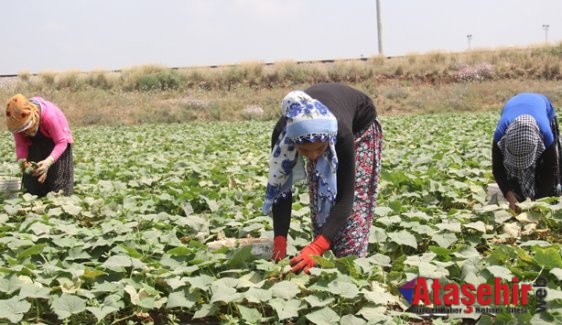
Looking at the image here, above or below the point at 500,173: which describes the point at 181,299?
below

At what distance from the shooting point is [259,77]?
27828mm

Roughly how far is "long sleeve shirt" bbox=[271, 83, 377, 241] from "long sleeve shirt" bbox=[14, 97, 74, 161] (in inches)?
111

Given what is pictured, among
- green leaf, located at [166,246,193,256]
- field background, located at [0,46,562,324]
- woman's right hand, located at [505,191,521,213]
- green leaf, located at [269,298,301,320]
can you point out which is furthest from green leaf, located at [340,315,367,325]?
woman's right hand, located at [505,191,521,213]

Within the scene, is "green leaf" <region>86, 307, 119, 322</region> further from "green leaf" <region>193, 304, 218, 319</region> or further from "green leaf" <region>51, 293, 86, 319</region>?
"green leaf" <region>193, 304, 218, 319</region>

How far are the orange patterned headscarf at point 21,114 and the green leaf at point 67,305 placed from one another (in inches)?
108

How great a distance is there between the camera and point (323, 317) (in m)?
2.52

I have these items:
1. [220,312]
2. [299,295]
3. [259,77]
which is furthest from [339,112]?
[259,77]

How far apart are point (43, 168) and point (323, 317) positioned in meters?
3.49

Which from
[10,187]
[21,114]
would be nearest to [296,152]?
[21,114]

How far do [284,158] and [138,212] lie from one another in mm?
2095

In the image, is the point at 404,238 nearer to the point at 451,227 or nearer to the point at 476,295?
the point at 451,227

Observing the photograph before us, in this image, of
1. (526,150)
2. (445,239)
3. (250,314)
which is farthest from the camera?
(526,150)

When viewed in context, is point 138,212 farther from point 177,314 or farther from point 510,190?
point 510,190

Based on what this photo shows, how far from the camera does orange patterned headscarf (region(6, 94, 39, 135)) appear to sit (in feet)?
16.4
